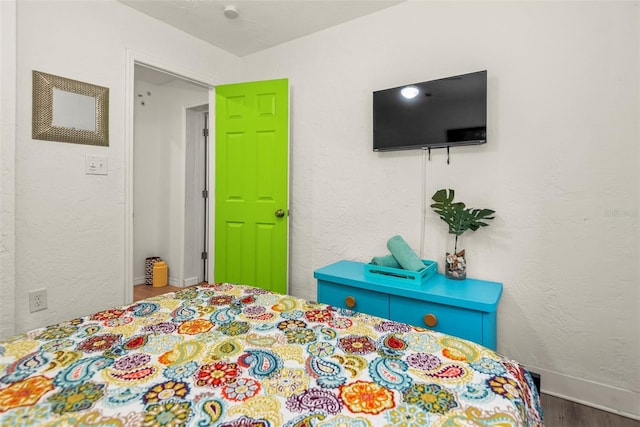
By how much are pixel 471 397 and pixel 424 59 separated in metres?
2.10

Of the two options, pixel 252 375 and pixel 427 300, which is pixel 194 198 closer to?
pixel 427 300

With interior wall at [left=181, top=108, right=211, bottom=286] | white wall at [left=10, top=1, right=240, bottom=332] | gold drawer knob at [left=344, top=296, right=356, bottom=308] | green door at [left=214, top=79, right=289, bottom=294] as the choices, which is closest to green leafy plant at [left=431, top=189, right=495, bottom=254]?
gold drawer knob at [left=344, top=296, right=356, bottom=308]

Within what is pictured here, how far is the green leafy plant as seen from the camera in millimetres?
1938

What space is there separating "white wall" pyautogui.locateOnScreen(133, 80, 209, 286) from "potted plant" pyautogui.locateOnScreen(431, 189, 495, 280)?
9.57 feet

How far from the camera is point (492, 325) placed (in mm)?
1671

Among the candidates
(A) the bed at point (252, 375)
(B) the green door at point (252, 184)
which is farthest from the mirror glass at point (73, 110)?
(A) the bed at point (252, 375)

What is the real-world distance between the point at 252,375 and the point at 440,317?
122cm

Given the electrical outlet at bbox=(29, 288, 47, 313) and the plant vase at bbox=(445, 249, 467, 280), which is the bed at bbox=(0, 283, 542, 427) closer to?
the plant vase at bbox=(445, 249, 467, 280)

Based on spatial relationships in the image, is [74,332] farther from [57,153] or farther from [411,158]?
[411,158]

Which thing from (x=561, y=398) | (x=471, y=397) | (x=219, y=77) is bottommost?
(x=561, y=398)

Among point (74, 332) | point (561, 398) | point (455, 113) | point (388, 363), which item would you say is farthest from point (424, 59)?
point (74, 332)

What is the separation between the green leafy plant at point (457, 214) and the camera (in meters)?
1.94

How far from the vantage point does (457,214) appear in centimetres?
196

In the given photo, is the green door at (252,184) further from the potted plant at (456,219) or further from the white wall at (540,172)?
the potted plant at (456,219)
